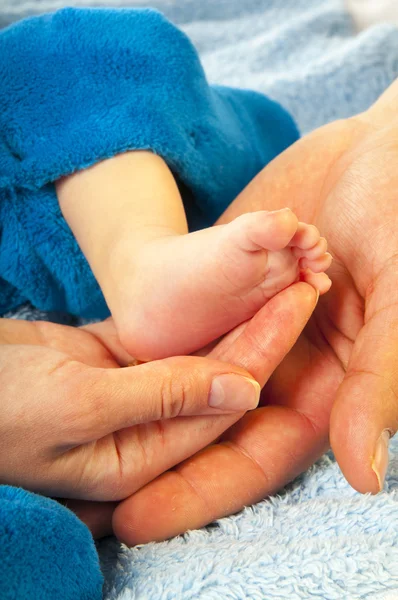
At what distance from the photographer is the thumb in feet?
2.03

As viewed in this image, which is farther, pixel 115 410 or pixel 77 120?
pixel 77 120

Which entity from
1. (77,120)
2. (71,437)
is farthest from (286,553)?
(77,120)

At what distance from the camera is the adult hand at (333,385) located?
0.56 metres

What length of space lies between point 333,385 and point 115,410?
0.82 ft

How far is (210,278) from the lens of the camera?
2.16 feet

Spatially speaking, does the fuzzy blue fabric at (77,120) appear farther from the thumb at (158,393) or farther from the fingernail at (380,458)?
the fingernail at (380,458)

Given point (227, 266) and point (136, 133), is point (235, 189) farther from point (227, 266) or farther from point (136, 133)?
point (227, 266)

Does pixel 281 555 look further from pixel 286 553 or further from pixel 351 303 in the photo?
pixel 351 303

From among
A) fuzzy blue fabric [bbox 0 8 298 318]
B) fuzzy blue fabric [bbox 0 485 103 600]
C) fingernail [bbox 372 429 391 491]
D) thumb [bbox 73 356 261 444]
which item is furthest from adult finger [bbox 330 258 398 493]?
fuzzy blue fabric [bbox 0 8 298 318]

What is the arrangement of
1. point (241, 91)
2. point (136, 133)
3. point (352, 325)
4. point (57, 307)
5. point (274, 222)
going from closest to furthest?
point (274, 222) < point (352, 325) < point (136, 133) < point (57, 307) < point (241, 91)

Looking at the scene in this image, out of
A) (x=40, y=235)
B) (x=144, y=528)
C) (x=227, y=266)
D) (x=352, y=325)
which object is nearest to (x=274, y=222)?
(x=227, y=266)

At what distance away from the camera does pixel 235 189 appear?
104 cm

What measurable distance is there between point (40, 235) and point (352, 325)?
0.43 m

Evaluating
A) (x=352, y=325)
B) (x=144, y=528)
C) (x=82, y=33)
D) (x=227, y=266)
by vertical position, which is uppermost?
(x=82, y=33)
